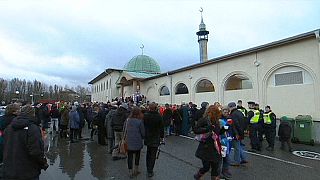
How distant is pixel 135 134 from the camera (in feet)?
23.3

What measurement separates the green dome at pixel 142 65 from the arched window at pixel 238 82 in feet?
88.2

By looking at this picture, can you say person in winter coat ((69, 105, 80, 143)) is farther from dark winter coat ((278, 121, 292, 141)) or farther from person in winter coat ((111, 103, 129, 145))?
dark winter coat ((278, 121, 292, 141))

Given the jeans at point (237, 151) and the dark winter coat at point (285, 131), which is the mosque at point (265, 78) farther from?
the jeans at point (237, 151)

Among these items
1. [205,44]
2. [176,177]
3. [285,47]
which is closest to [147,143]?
[176,177]

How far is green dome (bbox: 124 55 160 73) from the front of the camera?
152 feet

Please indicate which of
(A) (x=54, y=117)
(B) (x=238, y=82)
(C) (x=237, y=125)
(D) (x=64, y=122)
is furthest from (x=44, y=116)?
(B) (x=238, y=82)

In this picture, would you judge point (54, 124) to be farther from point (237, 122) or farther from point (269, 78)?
point (269, 78)

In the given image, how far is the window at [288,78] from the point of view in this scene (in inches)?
578

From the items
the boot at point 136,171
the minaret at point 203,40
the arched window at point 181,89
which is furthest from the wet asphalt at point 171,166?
the minaret at point 203,40

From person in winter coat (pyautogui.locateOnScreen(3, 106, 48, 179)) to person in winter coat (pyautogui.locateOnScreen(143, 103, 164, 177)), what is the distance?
3387 mm

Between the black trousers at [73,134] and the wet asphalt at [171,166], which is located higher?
the black trousers at [73,134]

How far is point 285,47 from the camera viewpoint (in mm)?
15516

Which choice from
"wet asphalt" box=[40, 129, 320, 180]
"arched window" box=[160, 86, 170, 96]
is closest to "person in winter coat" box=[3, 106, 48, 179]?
"wet asphalt" box=[40, 129, 320, 180]

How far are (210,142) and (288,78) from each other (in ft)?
37.4
